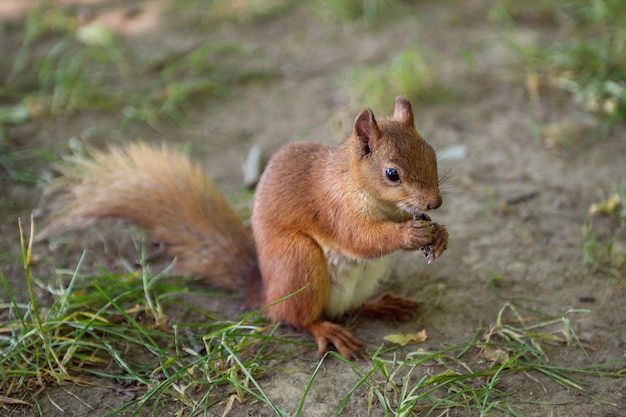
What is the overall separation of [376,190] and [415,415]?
637mm

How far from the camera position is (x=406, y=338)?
2.23 metres

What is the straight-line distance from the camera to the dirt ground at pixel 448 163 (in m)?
2.09

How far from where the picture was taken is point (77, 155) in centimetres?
311

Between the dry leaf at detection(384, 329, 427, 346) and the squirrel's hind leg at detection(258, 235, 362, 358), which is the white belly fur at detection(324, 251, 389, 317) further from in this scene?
the dry leaf at detection(384, 329, 427, 346)

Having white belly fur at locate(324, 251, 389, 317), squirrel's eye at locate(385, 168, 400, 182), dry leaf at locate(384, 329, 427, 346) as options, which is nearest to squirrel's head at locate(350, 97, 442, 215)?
squirrel's eye at locate(385, 168, 400, 182)

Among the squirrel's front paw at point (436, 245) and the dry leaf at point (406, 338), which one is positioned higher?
the squirrel's front paw at point (436, 245)

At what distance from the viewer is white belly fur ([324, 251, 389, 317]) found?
2219 millimetres

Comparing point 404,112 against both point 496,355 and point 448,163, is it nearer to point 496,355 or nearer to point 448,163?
point 496,355

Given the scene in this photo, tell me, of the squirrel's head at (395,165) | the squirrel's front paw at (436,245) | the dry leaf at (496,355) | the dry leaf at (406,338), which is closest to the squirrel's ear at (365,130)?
the squirrel's head at (395,165)

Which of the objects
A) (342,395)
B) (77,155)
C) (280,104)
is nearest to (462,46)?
(280,104)

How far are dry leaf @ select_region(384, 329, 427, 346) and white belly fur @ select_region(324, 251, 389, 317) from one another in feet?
0.57

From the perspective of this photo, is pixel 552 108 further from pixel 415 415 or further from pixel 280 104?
pixel 415 415

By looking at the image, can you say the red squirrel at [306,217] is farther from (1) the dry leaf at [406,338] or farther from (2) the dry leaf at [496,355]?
(2) the dry leaf at [496,355]

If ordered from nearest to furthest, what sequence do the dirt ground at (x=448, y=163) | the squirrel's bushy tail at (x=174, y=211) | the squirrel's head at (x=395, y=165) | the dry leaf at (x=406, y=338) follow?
the squirrel's head at (x=395, y=165) < the dirt ground at (x=448, y=163) < the dry leaf at (x=406, y=338) < the squirrel's bushy tail at (x=174, y=211)
